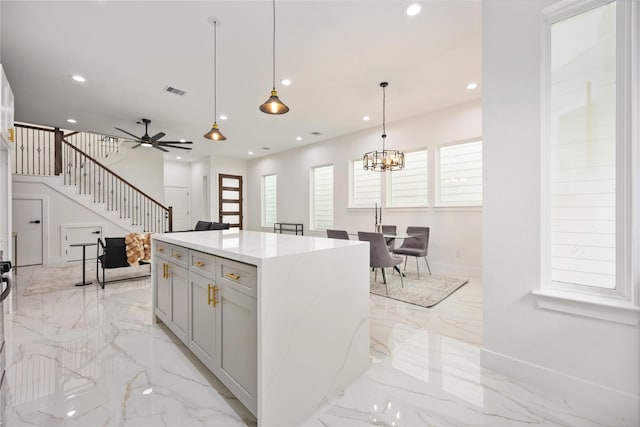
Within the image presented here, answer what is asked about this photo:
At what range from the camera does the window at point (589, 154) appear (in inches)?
56.9

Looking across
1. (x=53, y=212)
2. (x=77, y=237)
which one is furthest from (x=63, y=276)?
(x=53, y=212)

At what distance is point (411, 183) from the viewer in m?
5.43

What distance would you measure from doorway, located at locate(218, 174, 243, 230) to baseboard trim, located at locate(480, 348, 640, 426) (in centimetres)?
839

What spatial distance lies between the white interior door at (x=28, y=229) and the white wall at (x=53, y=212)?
0.29 feet

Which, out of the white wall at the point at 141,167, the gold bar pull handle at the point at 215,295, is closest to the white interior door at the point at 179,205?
the white wall at the point at 141,167

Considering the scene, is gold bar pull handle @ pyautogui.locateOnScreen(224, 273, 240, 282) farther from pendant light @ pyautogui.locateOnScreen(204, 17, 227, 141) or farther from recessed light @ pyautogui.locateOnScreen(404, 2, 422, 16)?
recessed light @ pyautogui.locateOnScreen(404, 2, 422, 16)

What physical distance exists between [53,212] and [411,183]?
758 cm

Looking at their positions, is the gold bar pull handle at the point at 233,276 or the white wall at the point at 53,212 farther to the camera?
the white wall at the point at 53,212

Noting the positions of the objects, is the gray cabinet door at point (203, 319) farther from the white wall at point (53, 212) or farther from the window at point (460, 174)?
the white wall at point (53, 212)

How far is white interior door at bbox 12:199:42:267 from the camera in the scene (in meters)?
5.53

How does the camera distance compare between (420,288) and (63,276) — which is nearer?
(420,288)

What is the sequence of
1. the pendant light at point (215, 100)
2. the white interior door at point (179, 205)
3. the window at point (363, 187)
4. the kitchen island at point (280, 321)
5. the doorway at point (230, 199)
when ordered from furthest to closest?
the white interior door at point (179, 205) → the doorway at point (230, 199) → the window at point (363, 187) → the pendant light at point (215, 100) → the kitchen island at point (280, 321)

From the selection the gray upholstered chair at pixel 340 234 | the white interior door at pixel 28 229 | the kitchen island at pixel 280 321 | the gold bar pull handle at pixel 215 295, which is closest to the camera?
the kitchen island at pixel 280 321

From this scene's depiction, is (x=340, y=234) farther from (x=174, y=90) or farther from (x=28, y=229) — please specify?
(x=28, y=229)
